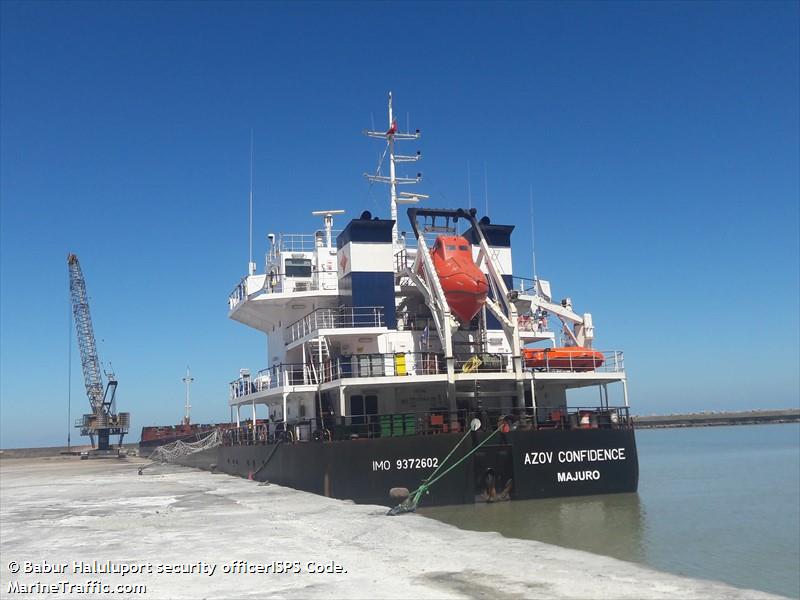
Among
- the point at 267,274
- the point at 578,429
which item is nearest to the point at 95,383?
the point at 267,274

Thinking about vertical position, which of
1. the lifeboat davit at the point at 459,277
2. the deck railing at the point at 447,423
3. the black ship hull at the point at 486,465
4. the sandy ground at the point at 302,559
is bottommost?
the sandy ground at the point at 302,559

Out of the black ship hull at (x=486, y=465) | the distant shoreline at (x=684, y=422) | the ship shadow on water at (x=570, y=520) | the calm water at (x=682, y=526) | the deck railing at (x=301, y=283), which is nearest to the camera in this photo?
the calm water at (x=682, y=526)

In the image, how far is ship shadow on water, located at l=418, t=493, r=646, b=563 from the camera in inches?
599

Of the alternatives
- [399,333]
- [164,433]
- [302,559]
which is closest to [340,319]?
[399,333]

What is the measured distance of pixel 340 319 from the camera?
25.4 metres

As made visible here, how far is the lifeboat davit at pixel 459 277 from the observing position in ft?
75.9

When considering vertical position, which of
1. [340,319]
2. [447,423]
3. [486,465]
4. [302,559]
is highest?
[340,319]

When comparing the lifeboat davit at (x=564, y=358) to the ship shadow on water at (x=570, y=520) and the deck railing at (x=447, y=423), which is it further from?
the ship shadow on water at (x=570, y=520)

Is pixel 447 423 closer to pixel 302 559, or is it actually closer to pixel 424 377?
pixel 424 377

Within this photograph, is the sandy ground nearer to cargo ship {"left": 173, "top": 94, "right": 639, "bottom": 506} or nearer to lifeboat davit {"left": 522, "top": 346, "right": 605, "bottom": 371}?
cargo ship {"left": 173, "top": 94, "right": 639, "bottom": 506}

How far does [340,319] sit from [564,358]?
24.6 feet

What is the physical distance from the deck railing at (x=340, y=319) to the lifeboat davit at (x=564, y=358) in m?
4.85

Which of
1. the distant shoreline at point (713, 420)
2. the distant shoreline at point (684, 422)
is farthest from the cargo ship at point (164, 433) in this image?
the distant shoreline at point (713, 420)

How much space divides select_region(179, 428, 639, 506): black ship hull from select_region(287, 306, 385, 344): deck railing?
460cm
